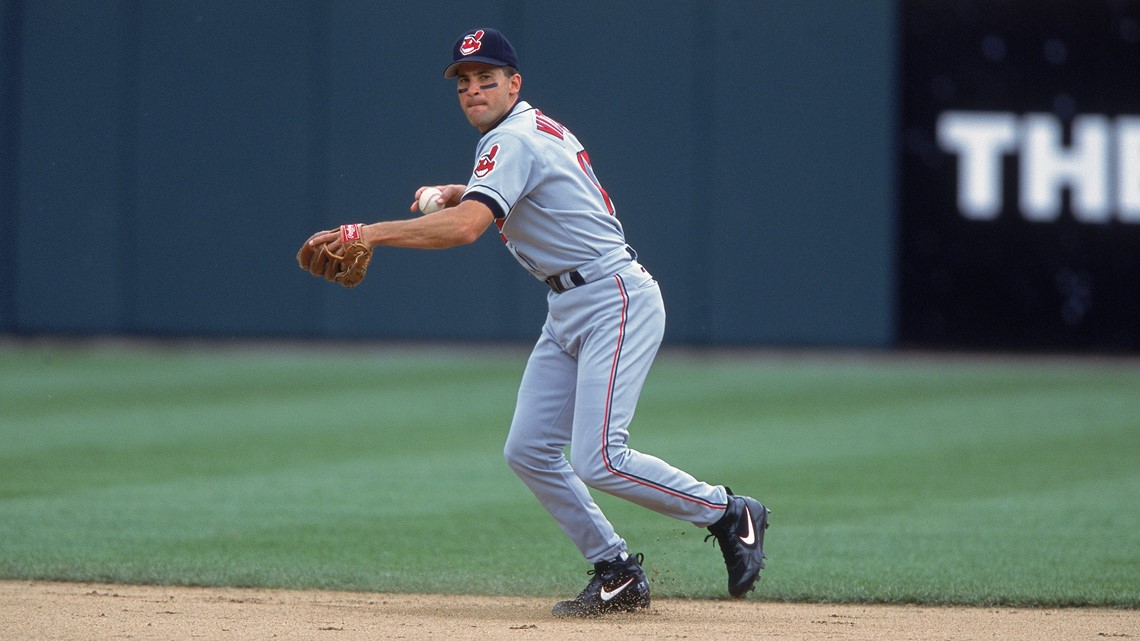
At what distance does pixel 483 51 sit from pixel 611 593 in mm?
1800

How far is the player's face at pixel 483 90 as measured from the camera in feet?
15.5

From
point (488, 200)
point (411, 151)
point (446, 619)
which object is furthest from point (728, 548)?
point (411, 151)

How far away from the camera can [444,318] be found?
16.1m

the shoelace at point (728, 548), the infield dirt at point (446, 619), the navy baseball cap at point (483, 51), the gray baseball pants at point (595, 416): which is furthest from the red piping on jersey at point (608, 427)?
the navy baseball cap at point (483, 51)

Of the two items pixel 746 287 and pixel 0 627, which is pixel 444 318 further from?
pixel 0 627

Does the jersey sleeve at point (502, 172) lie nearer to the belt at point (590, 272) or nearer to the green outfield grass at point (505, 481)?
the belt at point (590, 272)

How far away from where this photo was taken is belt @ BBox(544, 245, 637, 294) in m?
4.79

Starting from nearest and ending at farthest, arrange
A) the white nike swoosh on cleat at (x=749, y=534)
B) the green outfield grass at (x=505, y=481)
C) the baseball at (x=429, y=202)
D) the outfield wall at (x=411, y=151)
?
1. the baseball at (x=429, y=202)
2. the white nike swoosh on cleat at (x=749, y=534)
3. the green outfield grass at (x=505, y=481)
4. the outfield wall at (x=411, y=151)

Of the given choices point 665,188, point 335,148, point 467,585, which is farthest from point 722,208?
point 467,585

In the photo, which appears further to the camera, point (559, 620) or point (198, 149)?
point (198, 149)

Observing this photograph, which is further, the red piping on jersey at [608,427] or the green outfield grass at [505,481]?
the green outfield grass at [505,481]

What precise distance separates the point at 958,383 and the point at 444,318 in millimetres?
5599

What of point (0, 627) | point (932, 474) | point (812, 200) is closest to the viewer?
point (0, 627)

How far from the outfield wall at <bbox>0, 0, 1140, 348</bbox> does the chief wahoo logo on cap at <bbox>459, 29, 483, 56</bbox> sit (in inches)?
438
